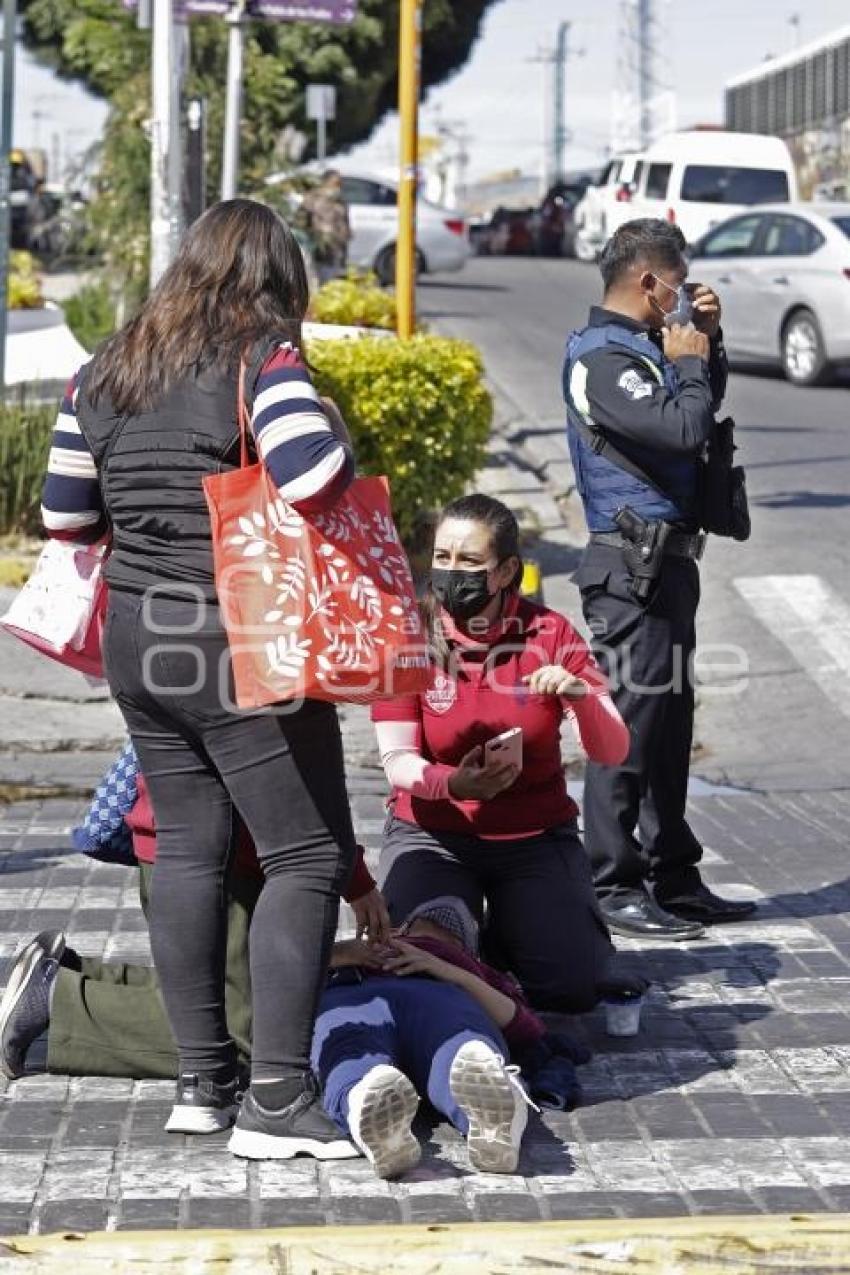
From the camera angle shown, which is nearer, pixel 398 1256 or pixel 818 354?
pixel 398 1256

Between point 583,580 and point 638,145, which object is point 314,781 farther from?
point 638,145

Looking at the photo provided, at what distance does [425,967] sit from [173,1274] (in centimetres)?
111

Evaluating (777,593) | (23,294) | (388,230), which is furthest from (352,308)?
(388,230)

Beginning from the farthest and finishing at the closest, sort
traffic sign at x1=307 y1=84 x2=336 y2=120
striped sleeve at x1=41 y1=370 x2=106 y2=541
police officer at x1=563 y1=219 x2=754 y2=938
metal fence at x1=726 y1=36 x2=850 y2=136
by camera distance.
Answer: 1. metal fence at x1=726 y1=36 x2=850 y2=136
2. traffic sign at x1=307 y1=84 x2=336 y2=120
3. police officer at x1=563 y1=219 x2=754 y2=938
4. striped sleeve at x1=41 y1=370 x2=106 y2=541

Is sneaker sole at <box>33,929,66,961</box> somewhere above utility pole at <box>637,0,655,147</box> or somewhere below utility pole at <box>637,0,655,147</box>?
below

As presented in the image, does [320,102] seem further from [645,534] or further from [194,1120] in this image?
[194,1120]

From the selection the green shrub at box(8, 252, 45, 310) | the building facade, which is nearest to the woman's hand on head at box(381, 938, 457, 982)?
the green shrub at box(8, 252, 45, 310)

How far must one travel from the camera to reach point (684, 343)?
19.6ft

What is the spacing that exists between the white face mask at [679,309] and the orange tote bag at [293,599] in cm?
193

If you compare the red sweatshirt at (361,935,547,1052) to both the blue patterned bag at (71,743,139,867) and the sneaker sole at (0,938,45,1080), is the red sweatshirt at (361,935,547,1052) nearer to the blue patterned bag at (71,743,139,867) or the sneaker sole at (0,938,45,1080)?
the blue patterned bag at (71,743,139,867)

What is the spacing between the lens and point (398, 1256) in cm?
386

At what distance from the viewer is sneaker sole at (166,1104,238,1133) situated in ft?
14.9

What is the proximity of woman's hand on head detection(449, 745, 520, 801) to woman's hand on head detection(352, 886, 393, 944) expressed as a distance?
13.5 inches

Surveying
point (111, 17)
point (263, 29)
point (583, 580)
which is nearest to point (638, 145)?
point (263, 29)
